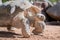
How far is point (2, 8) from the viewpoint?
480cm

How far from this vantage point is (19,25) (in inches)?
184

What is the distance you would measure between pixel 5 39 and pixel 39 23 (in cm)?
116

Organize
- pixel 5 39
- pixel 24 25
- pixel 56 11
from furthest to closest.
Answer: pixel 56 11 → pixel 24 25 → pixel 5 39

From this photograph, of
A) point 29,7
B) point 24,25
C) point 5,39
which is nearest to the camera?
point 5,39

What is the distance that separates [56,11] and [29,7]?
6.91 m

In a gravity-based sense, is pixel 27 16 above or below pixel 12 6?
below

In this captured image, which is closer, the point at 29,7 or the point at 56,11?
the point at 29,7

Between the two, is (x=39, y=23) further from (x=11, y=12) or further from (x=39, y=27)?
(x=11, y=12)

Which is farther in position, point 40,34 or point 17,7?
point 40,34

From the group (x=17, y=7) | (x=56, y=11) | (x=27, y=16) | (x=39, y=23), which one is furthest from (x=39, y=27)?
(x=56, y=11)

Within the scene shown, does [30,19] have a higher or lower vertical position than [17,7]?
lower

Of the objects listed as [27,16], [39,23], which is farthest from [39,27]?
[27,16]

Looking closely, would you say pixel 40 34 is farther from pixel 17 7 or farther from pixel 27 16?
pixel 17 7

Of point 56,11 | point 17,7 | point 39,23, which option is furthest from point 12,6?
point 56,11
